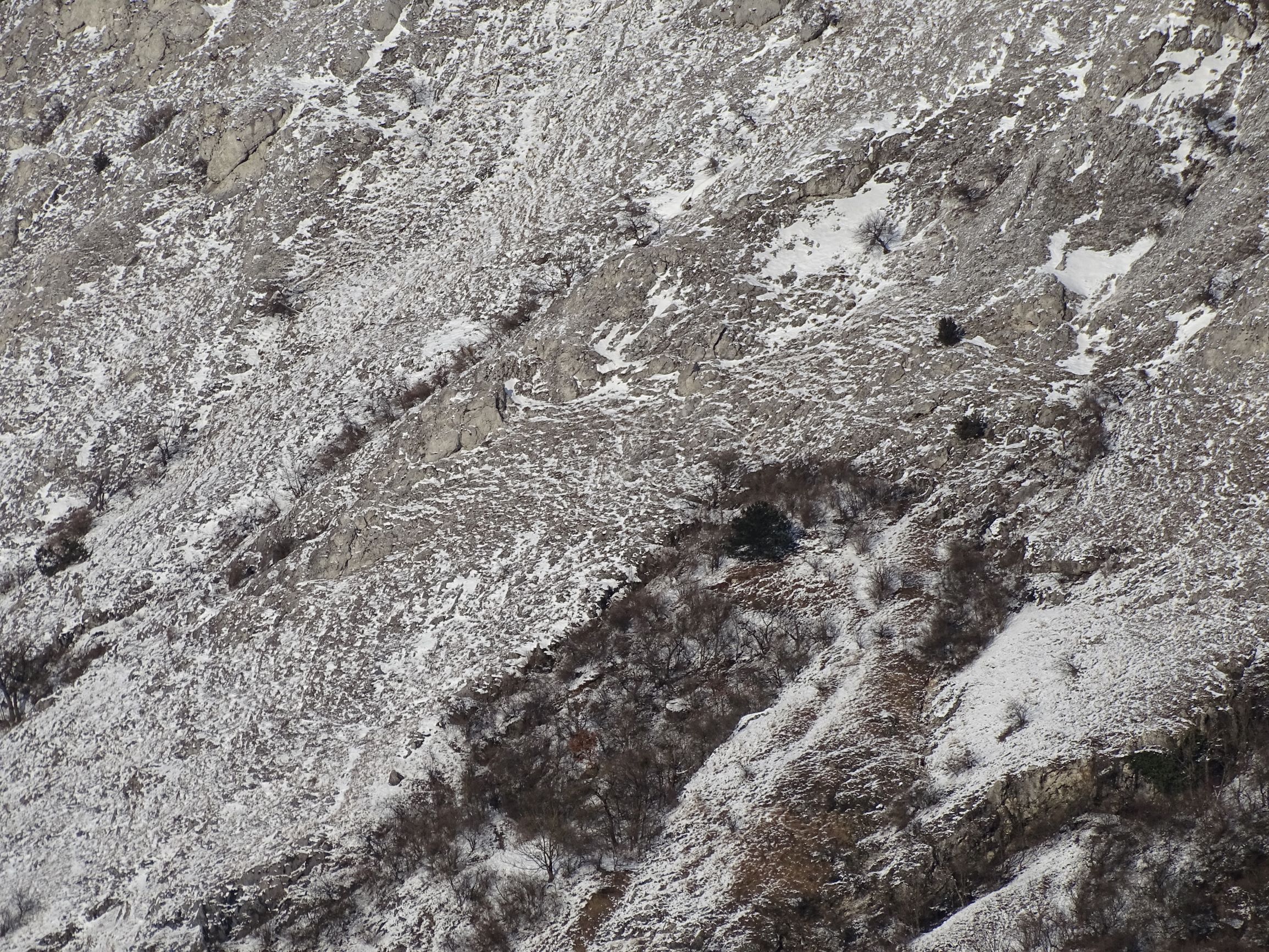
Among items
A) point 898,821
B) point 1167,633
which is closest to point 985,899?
point 898,821

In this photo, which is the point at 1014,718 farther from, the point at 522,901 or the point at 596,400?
the point at 596,400

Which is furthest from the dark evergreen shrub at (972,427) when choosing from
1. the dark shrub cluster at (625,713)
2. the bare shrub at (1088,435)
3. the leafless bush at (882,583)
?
the dark shrub cluster at (625,713)

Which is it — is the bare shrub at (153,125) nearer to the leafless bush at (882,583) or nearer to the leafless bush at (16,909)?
the leafless bush at (16,909)

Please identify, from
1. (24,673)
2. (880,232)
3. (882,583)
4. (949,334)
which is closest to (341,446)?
(24,673)

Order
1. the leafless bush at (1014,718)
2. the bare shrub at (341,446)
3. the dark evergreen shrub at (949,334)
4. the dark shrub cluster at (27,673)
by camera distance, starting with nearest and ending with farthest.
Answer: the leafless bush at (1014,718)
the dark evergreen shrub at (949,334)
the dark shrub cluster at (27,673)
the bare shrub at (341,446)

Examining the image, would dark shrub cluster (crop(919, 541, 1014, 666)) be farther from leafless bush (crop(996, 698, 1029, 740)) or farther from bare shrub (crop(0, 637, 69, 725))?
bare shrub (crop(0, 637, 69, 725))

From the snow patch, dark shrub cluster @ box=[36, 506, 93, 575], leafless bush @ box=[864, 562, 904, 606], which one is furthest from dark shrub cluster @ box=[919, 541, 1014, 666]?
dark shrub cluster @ box=[36, 506, 93, 575]

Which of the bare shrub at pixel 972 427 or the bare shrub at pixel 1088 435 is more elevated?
the bare shrub at pixel 972 427
